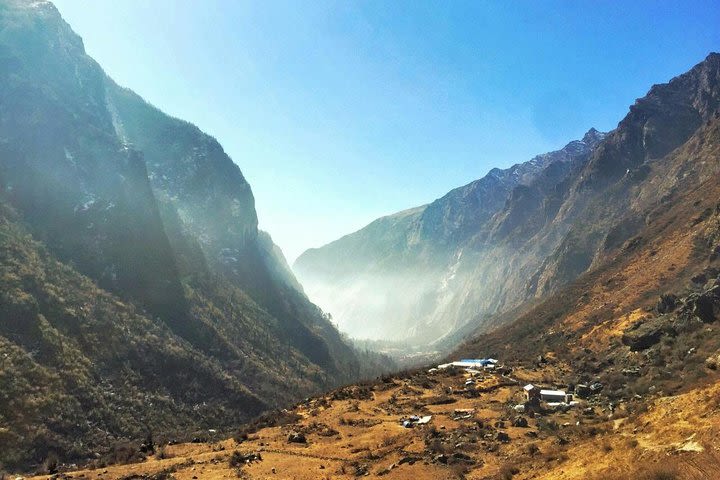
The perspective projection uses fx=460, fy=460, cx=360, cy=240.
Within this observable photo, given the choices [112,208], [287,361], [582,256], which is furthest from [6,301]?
[582,256]

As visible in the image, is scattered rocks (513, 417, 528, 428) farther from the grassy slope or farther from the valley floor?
the grassy slope

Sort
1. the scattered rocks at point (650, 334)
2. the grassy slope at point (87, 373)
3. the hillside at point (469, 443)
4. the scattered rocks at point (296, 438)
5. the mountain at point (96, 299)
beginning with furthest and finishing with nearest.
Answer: the mountain at point (96, 299) < the grassy slope at point (87, 373) < the scattered rocks at point (650, 334) < the scattered rocks at point (296, 438) < the hillside at point (469, 443)

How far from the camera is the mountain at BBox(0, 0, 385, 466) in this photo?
63.2m

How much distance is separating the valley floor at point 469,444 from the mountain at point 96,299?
39045mm

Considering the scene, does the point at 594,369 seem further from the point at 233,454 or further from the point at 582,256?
the point at 582,256

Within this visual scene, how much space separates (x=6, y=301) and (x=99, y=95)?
3915 inches

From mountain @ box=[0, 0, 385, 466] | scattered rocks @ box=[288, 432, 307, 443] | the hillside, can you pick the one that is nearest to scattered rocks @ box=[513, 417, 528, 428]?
the hillside

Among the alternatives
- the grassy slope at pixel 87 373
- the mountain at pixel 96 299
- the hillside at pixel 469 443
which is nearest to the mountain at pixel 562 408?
the hillside at pixel 469 443

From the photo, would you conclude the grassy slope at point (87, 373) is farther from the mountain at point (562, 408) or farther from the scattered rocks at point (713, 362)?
the scattered rocks at point (713, 362)

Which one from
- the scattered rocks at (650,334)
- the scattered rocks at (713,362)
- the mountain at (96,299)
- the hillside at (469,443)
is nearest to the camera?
the hillside at (469,443)

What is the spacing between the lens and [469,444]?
23.1 m

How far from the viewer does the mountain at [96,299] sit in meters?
63.2

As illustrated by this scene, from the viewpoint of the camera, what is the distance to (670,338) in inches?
1291

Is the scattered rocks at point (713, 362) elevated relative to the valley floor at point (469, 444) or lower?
elevated
